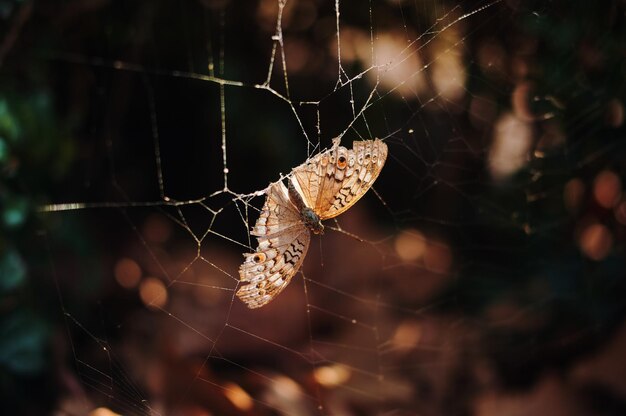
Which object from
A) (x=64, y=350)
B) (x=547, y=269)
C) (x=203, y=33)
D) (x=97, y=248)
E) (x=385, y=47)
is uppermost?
(x=385, y=47)

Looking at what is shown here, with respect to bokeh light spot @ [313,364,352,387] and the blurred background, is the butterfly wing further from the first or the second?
bokeh light spot @ [313,364,352,387]

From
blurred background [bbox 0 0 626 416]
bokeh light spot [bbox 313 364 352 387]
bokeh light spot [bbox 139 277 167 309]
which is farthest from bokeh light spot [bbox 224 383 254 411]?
bokeh light spot [bbox 139 277 167 309]

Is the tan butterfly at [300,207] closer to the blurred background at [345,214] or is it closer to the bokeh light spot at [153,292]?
the blurred background at [345,214]

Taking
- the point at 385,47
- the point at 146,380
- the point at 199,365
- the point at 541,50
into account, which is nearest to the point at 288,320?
the point at 199,365

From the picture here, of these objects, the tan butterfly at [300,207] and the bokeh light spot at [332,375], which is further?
the bokeh light spot at [332,375]

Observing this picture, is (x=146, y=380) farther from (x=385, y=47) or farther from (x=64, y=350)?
(x=385, y=47)

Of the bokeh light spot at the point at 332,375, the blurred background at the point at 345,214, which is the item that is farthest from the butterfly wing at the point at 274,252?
the bokeh light spot at the point at 332,375
